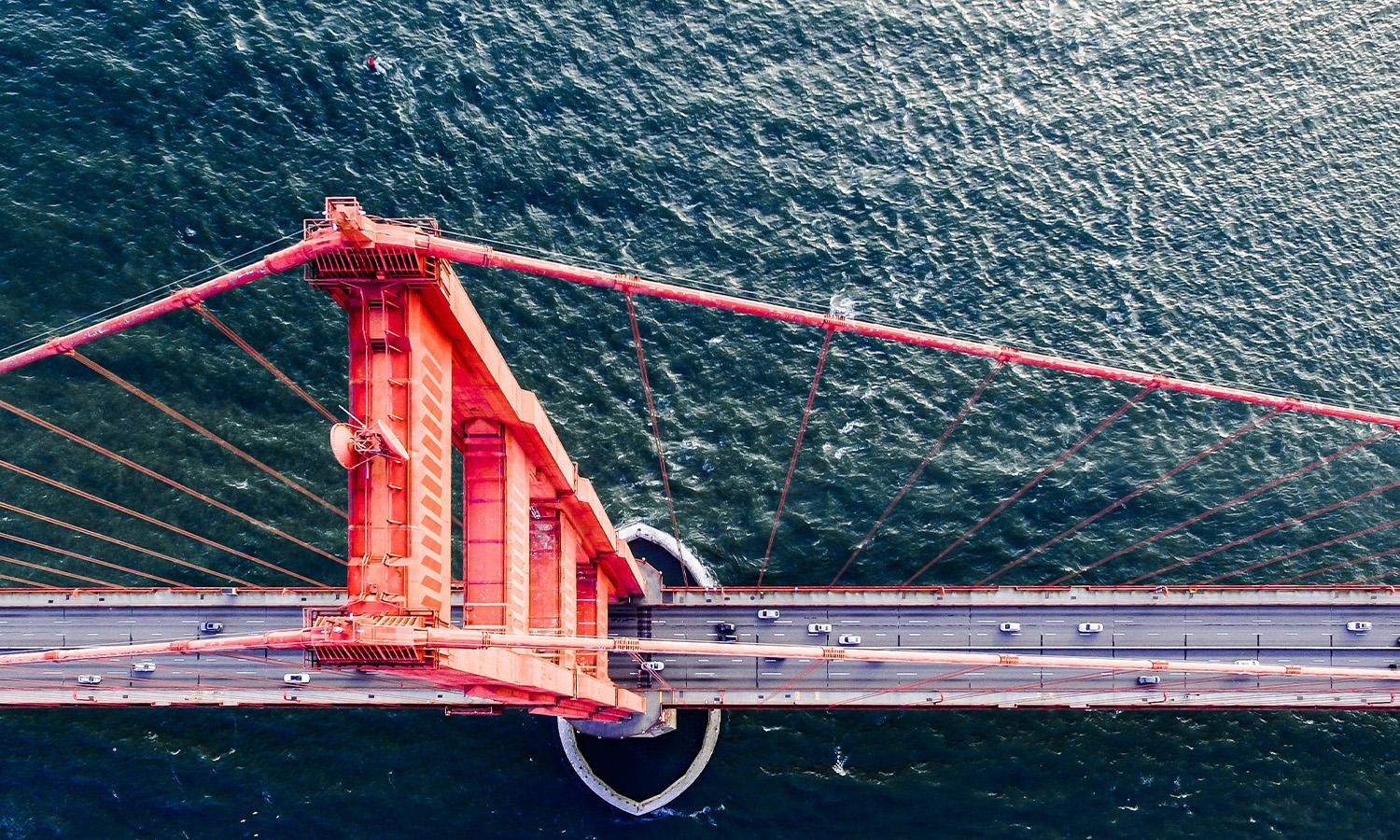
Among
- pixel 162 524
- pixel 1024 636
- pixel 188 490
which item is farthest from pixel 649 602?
pixel 162 524

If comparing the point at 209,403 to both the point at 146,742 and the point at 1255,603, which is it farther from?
the point at 1255,603

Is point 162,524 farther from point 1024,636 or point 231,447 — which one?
point 1024,636

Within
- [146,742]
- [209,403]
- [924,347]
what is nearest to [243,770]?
[146,742]

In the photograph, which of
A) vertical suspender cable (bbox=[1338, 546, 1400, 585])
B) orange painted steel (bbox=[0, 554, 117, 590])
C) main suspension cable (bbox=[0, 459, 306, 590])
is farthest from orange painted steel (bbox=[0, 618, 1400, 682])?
vertical suspender cable (bbox=[1338, 546, 1400, 585])

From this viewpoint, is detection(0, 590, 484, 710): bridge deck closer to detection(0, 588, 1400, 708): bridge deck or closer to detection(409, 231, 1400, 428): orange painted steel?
detection(0, 588, 1400, 708): bridge deck

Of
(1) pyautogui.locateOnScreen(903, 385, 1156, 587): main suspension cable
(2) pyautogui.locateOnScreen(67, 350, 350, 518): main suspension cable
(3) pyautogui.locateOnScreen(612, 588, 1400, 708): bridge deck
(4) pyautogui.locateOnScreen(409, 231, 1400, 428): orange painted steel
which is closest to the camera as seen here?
(4) pyautogui.locateOnScreen(409, 231, 1400, 428): orange painted steel

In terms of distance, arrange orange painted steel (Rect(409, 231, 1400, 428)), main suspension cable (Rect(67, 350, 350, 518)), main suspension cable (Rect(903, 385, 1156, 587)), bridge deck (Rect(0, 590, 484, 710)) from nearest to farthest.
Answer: orange painted steel (Rect(409, 231, 1400, 428))
bridge deck (Rect(0, 590, 484, 710))
main suspension cable (Rect(67, 350, 350, 518))
main suspension cable (Rect(903, 385, 1156, 587))
